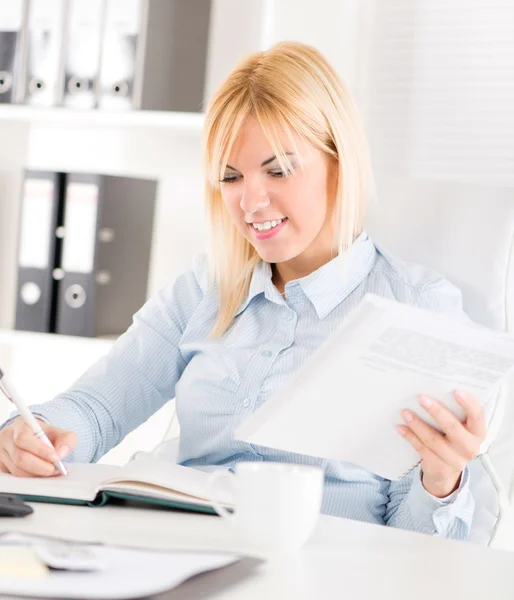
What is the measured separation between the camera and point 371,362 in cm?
86

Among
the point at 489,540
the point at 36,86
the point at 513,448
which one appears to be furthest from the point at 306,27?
the point at 489,540

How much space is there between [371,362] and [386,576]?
224 mm

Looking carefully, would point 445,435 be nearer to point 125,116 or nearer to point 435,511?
point 435,511

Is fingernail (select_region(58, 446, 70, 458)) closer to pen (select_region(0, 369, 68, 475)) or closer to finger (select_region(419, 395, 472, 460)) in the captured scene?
pen (select_region(0, 369, 68, 475))

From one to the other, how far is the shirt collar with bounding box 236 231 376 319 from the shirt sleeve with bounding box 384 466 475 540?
301 millimetres

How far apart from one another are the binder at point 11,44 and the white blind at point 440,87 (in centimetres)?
79

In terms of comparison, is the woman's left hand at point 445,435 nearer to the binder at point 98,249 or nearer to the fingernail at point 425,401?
the fingernail at point 425,401

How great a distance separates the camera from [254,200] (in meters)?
1.33

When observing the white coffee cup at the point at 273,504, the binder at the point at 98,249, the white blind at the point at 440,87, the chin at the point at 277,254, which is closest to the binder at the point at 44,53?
the binder at the point at 98,249

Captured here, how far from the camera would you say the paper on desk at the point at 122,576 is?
1.81ft

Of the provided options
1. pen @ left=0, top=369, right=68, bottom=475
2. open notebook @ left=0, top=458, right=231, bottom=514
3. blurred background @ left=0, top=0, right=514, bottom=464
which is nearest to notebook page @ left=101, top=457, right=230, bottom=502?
open notebook @ left=0, top=458, right=231, bottom=514

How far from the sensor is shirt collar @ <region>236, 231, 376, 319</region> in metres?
1.33

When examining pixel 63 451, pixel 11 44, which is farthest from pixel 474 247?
pixel 11 44

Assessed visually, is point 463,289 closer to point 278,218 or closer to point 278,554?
point 278,218
